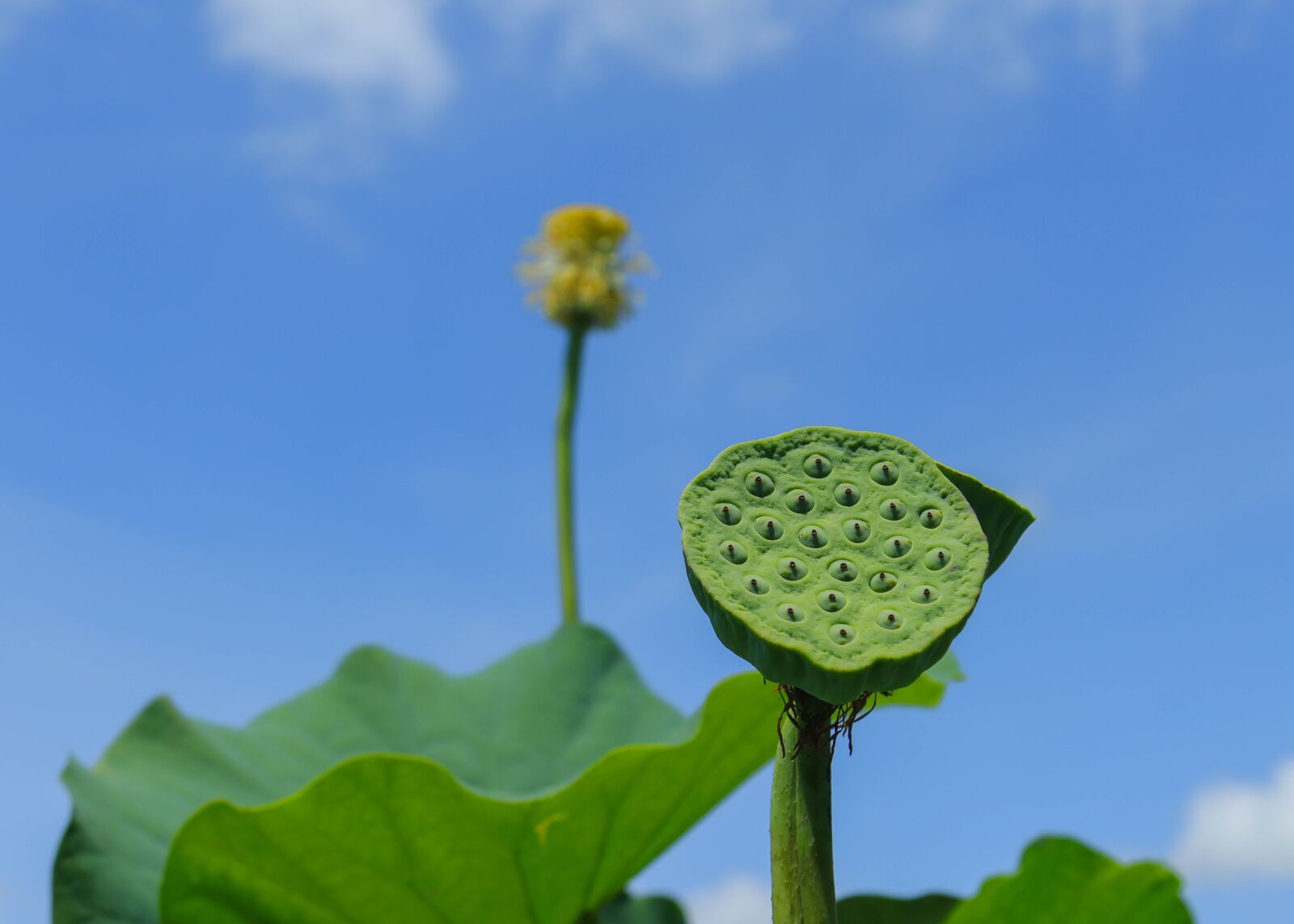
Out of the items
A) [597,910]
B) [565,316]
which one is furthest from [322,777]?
[565,316]

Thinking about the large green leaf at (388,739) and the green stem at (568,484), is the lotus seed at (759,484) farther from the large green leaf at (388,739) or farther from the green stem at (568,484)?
the green stem at (568,484)

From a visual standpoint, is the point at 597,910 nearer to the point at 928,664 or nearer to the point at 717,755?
the point at 717,755

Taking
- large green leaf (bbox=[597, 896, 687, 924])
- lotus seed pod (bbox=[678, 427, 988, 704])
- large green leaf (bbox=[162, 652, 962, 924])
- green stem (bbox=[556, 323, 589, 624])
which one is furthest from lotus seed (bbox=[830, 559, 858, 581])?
green stem (bbox=[556, 323, 589, 624])

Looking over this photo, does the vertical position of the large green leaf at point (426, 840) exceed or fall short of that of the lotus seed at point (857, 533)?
it falls short

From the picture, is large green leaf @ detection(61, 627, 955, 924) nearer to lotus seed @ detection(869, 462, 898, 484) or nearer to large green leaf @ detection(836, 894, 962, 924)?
large green leaf @ detection(836, 894, 962, 924)

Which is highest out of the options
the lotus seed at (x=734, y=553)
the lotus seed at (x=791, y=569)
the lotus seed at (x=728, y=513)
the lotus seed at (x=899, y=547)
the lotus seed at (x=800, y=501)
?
the lotus seed at (x=800, y=501)

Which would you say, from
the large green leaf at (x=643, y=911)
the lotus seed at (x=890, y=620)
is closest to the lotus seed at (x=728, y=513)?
the lotus seed at (x=890, y=620)
